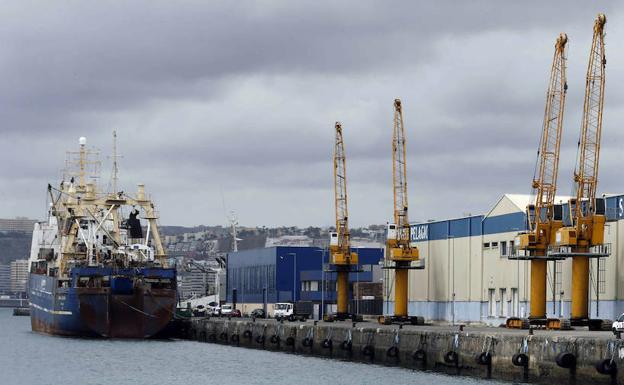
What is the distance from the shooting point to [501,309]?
343 feet

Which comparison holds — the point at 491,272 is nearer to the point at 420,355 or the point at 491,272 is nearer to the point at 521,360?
the point at 420,355

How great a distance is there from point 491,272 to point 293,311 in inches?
1616

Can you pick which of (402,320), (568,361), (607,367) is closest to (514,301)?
(402,320)

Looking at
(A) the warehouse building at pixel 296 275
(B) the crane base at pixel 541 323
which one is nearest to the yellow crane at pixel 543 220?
(B) the crane base at pixel 541 323

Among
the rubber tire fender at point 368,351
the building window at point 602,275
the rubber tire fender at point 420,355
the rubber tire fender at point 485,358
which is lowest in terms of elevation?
the rubber tire fender at point 368,351

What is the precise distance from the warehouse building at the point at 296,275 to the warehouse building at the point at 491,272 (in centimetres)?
3717

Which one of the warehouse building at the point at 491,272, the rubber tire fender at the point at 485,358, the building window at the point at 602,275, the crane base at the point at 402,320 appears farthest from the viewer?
the crane base at the point at 402,320

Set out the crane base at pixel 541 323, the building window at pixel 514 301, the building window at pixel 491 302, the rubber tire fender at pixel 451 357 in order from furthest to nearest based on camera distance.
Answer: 1. the building window at pixel 491 302
2. the building window at pixel 514 301
3. the crane base at pixel 541 323
4. the rubber tire fender at pixel 451 357

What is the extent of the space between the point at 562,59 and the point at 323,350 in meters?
27.4

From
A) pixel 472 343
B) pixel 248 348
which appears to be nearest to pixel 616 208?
pixel 472 343

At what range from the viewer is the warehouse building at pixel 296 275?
16400cm

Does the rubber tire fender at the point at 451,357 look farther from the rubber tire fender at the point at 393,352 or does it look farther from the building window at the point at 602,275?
the building window at the point at 602,275

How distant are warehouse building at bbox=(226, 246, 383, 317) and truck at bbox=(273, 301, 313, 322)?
15.3 ft

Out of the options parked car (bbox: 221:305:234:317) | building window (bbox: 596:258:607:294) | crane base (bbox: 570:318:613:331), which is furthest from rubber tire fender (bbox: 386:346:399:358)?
parked car (bbox: 221:305:234:317)
